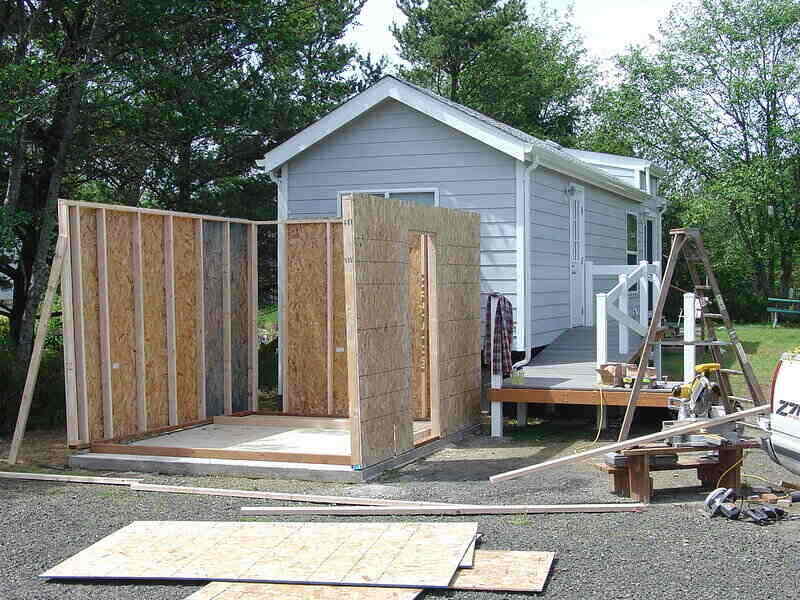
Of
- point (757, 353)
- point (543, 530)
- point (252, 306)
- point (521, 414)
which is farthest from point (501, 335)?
point (757, 353)

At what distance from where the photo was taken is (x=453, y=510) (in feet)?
23.7

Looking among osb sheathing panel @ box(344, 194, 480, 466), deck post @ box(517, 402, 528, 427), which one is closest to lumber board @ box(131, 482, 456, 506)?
osb sheathing panel @ box(344, 194, 480, 466)

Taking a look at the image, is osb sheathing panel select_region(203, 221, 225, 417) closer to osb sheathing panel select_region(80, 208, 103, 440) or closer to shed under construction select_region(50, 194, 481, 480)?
shed under construction select_region(50, 194, 481, 480)

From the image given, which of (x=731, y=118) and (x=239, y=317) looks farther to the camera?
(x=731, y=118)

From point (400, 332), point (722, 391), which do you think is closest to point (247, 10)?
point (400, 332)

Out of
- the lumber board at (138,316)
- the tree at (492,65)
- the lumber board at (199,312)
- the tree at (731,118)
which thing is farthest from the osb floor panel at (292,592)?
the tree at (492,65)

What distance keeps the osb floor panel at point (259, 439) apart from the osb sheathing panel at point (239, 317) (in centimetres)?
108

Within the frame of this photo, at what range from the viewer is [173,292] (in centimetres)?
1100

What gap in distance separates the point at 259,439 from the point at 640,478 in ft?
14.9

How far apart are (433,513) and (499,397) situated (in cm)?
415

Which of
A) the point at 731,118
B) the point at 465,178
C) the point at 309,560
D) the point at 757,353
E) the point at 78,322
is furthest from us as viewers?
the point at 731,118

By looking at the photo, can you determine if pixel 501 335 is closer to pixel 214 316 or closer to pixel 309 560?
pixel 214 316

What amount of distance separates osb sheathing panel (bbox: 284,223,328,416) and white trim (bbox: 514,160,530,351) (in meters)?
2.63

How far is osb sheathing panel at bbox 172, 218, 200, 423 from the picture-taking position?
36.8ft
